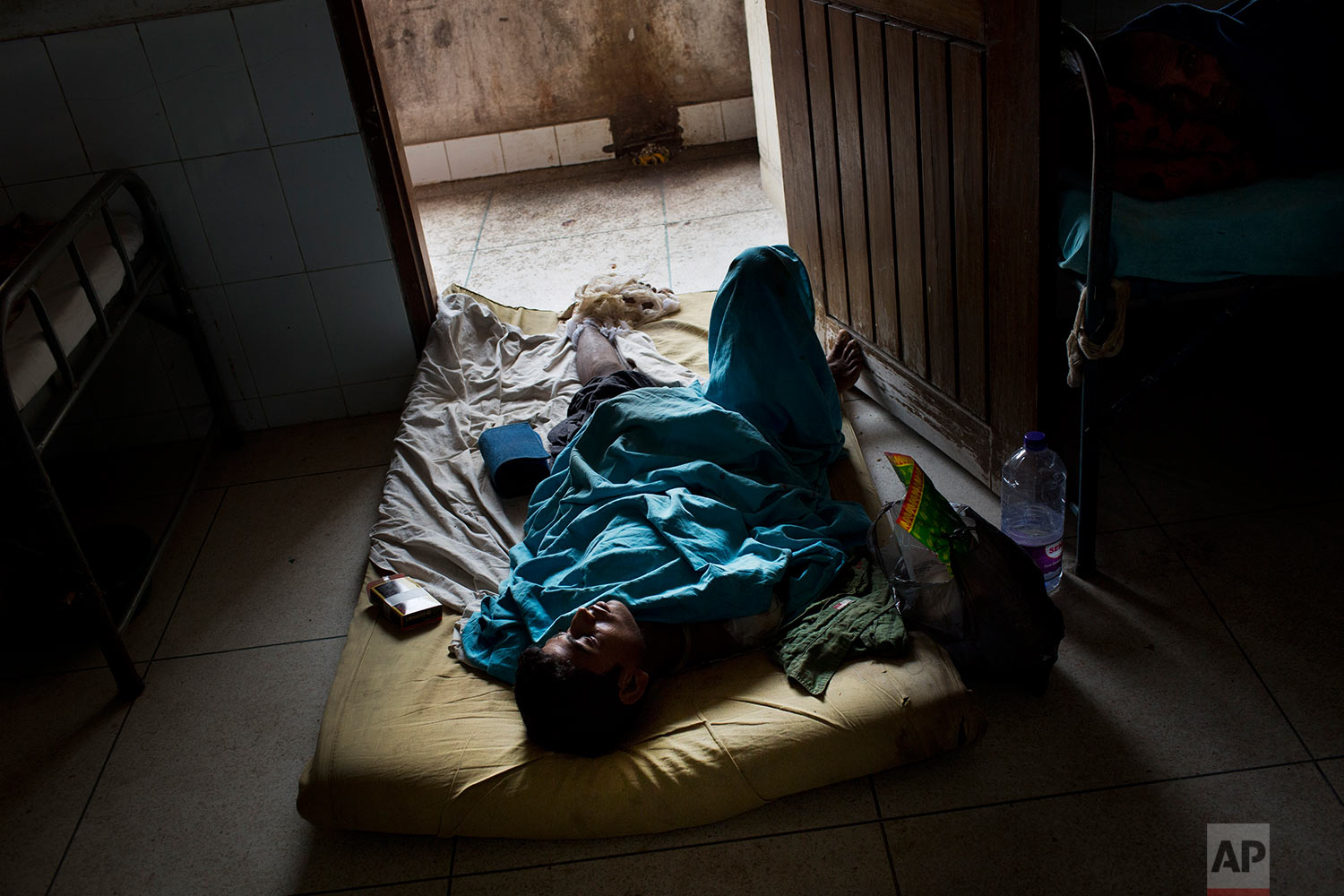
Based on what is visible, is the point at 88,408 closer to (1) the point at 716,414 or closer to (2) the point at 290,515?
(2) the point at 290,515

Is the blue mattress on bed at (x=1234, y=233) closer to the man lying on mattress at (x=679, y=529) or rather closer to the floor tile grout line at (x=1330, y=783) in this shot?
the man lying on mattress at (x=679, y=529)

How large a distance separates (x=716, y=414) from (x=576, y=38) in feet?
11.0

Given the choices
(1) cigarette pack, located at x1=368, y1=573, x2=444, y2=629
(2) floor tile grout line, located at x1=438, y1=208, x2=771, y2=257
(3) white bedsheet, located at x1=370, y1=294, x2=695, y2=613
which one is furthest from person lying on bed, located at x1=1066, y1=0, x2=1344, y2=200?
(2) floor tile grout line, located at x1=438, y1=208, x2=771, y2=257

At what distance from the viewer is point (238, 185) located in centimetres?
300

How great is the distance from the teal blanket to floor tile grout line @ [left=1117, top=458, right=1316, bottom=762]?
702 mm

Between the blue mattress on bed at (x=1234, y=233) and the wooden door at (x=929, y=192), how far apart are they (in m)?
0.16

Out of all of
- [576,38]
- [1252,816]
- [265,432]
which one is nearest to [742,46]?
[576,38]

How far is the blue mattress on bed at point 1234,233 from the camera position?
6.32ft

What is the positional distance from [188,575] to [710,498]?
4.70ft

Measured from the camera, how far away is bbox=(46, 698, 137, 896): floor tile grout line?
75.6 inches

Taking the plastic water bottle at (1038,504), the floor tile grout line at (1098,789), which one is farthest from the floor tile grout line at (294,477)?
the floor tile grout line at (1098,789)

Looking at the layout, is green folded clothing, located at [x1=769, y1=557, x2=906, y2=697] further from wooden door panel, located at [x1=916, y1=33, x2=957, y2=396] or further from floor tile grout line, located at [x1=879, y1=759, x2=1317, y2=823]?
wooden door panel, located at [x1=916, y1=33, x2=957, y2=396]

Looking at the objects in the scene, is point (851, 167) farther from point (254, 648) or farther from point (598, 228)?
point (598, 228)

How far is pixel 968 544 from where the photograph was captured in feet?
6.35
